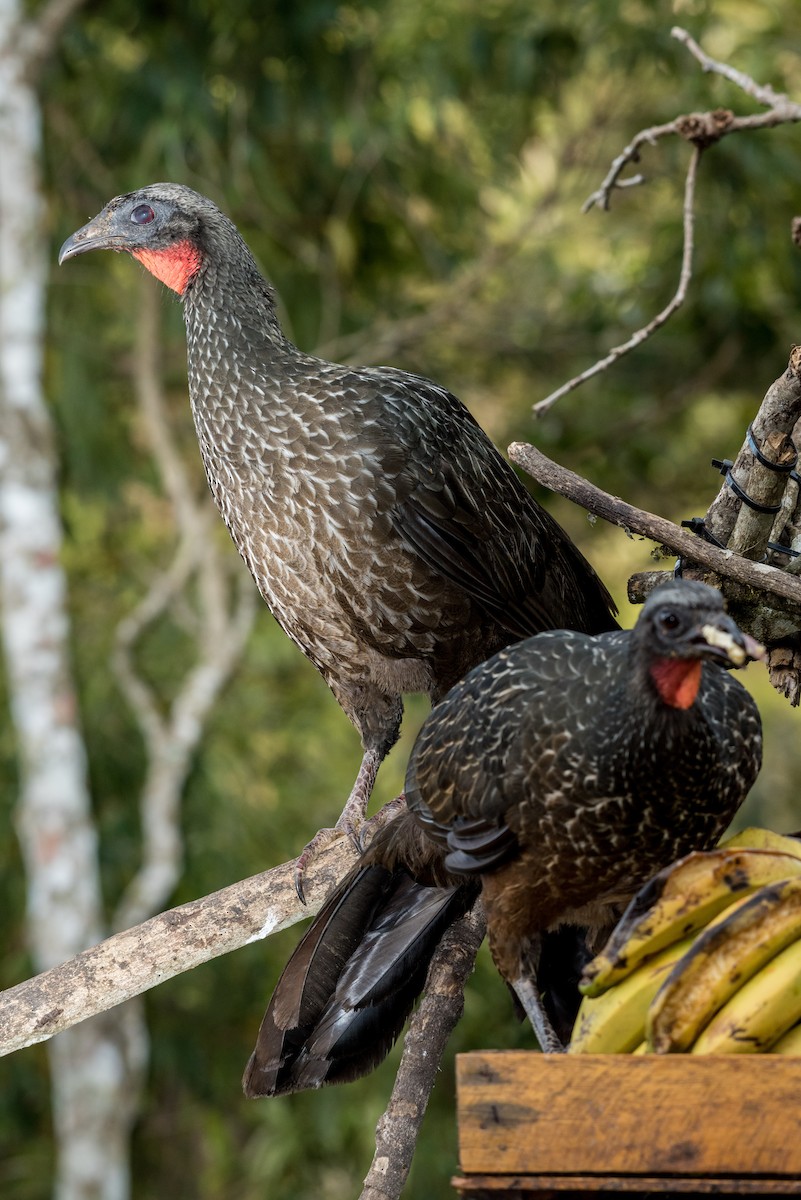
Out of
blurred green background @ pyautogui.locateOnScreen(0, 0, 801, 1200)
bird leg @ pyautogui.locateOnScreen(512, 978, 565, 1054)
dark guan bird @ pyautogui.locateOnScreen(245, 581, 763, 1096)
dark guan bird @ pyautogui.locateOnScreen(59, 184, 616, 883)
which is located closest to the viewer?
dark guan bird @ pyautogui.locateOnScreen(245, 581, 763, 1096)

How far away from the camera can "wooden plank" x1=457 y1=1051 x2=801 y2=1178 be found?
4.76 feet

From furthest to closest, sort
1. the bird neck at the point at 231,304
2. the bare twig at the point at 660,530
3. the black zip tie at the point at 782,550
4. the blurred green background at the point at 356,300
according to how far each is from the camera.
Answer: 1. the blurred green background at the point at 356,300
2. the bird neck at the point at 231,304
3. the black zip tie at the point at 782,550
4. the bare twig at the point at 660,530

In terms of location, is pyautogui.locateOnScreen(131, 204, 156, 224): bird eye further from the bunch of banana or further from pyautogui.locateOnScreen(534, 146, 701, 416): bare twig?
the bunch of banana

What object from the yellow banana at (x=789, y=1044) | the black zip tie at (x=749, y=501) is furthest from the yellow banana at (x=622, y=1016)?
the black zip tie at (x=749, y=501)

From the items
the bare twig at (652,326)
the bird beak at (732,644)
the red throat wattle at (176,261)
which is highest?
the red throat wattle at (176,261)

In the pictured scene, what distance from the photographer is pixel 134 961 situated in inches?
101

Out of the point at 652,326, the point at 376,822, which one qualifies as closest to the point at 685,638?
the point at 652,326

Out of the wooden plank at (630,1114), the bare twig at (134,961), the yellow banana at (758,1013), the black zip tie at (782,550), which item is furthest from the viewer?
the bare twig at (134,961)

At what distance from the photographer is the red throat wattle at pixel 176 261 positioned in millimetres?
2900

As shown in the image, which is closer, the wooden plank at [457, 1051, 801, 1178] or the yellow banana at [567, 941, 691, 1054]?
the wooden plank at [457, 1051, 801, 1178]

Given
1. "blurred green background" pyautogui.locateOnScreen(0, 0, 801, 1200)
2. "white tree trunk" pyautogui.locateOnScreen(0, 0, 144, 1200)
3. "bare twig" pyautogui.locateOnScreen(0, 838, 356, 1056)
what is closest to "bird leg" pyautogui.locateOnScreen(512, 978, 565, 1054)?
"bare twig" pyautogui.locateOnScreen(0, 838, 356, 1056)

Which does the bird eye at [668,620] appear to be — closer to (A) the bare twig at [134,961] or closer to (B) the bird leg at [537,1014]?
(B) the bird leg at [537,1014]

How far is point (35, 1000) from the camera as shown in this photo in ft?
8.32

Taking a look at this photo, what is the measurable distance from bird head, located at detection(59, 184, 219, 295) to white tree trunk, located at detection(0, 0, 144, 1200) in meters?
3.51
